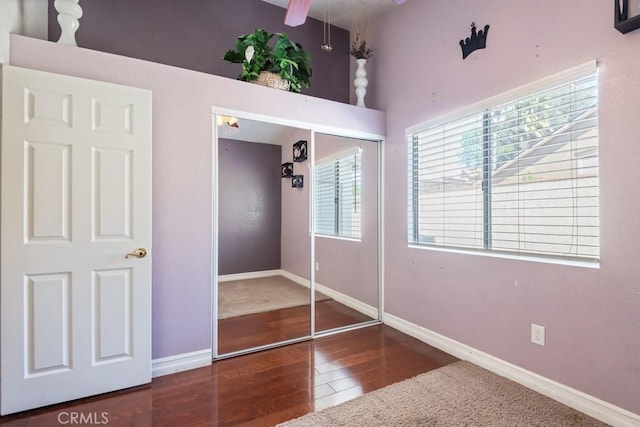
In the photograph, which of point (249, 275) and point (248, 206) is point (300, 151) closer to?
point (248, 206)

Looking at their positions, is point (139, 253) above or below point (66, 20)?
below

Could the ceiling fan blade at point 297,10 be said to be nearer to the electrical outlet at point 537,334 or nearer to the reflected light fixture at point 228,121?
the reflected light fixture at point 228,121

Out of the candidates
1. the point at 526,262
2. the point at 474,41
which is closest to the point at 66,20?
the point at 474,41

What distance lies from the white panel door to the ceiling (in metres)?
2.20

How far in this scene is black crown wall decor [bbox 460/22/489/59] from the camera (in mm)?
2369

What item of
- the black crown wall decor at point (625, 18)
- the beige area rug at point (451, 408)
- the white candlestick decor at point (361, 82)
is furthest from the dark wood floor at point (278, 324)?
the black crown wall decor at point (625, 18)

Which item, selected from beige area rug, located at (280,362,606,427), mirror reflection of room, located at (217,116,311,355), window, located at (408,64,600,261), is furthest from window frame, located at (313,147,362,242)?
beige area rug, located at (280,362,606,427)

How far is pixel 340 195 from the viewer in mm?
3334

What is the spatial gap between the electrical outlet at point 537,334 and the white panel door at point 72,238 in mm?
2600

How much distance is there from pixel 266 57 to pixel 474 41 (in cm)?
173

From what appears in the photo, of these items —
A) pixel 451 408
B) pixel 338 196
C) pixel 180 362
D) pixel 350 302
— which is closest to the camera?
pixel 451 408

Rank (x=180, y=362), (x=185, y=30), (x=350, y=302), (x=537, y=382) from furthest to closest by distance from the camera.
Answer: (x=350, y=302) < (x=185, y=30) < (x=180, y=362) < (x=537, y=382)

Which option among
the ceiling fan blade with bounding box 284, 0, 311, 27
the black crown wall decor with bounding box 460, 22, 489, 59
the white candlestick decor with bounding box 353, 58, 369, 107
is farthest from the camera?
the white candlestick decor with bounding box 353, 58, 369, 107

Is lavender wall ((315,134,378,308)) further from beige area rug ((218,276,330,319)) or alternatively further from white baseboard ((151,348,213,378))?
white baseboard ((151,348,213,378))
